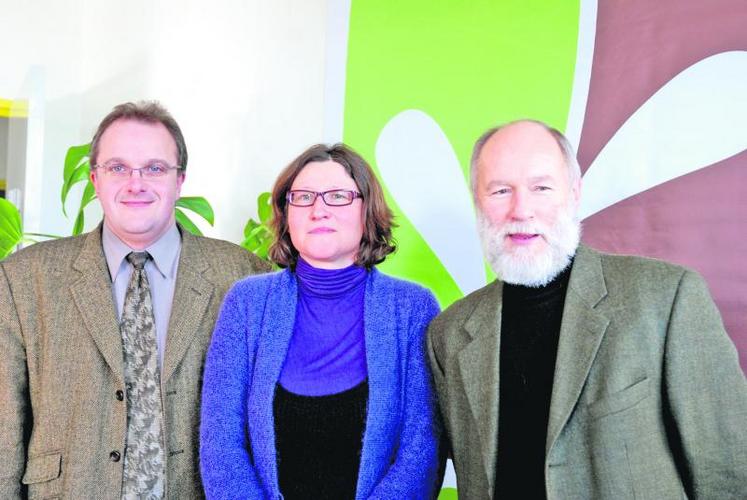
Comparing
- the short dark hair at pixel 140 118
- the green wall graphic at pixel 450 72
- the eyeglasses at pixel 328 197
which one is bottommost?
the eyeglasses at pixel 328 197

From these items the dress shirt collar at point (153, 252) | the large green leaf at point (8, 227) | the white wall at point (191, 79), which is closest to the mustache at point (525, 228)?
the dress shirt collar at point (153, 252)

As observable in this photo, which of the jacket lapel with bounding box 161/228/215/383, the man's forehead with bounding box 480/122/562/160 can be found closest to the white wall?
the jacket lapel with bounding box 161/228/215/383

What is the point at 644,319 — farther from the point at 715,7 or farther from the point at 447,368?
the point at 715,7

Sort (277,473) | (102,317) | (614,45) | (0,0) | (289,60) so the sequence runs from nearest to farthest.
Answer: (277,473) < (102,317) < (614,45) < (289,60) < (0,0)

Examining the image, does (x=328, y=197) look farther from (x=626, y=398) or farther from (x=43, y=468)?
(x=43, y=468)

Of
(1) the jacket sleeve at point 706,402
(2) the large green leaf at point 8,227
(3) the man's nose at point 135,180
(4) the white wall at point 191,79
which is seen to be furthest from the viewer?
(4) the white wall at point 191,79

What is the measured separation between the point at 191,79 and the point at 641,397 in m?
2.95

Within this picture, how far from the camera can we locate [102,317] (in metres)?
1.99

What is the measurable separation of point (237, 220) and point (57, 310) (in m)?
1.73

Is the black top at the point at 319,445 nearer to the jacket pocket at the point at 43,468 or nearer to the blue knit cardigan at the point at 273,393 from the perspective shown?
the blue knit cardigan at the point at 273,393

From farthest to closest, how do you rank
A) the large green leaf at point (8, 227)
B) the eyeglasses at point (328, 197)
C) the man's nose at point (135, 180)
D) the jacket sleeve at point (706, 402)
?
the large green leaf at point (8, 227), the man's nose at point (135, 180), the eyeglasses at point (328, 197), the jacket sleeve at point (706, 402)

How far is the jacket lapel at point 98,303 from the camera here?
1.95 m

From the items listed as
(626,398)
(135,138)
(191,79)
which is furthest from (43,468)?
(191,79)

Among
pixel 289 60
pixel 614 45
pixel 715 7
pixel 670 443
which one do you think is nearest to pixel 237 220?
pixel 289 60
